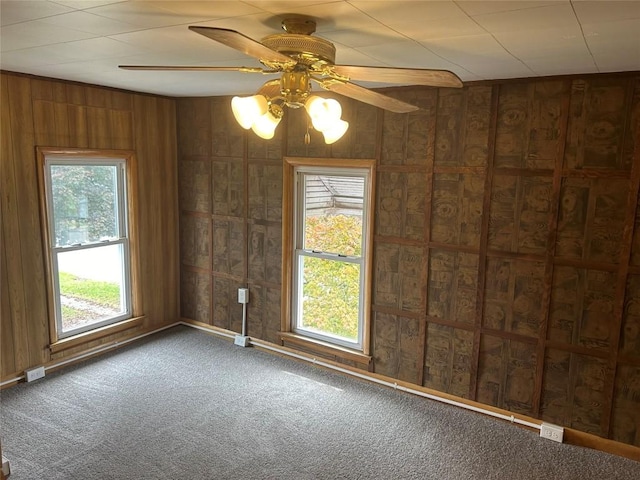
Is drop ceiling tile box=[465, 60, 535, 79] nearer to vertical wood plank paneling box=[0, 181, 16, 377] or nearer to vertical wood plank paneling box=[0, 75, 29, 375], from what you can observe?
vertical wood plank paneling box=[0, 75, 29, 375]

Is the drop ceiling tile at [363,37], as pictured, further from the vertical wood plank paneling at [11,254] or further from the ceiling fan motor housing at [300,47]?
the vertical wood plank paneling at [11,254]

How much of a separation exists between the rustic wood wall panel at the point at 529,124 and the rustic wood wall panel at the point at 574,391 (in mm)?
1415

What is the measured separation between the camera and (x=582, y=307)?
332cm

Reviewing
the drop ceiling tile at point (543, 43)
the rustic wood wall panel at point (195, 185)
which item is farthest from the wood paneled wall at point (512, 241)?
the rustic wood wall panel at point (195, 185)

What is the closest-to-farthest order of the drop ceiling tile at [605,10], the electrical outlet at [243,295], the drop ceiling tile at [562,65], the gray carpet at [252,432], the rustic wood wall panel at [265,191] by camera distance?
the drop ceiling tile at [605,10] → the drop ceiling tile at [562,65] → the gray carpet at [252,432] → the rustic wood wall panel at [265,191] → the electrical outlet at [243,295]

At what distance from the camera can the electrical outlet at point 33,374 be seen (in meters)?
3.98

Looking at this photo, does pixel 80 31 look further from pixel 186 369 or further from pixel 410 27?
pixel 186 369

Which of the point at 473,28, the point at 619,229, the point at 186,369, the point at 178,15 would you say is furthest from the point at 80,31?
the point at 619,229

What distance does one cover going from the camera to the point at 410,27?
2.10 meters

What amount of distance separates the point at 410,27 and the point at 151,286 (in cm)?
403

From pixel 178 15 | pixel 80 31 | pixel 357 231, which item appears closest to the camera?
pixel 178 15

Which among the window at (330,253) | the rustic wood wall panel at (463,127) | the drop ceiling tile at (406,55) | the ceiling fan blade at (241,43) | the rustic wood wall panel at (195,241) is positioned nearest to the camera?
the ceiling fan blade at (241,43)

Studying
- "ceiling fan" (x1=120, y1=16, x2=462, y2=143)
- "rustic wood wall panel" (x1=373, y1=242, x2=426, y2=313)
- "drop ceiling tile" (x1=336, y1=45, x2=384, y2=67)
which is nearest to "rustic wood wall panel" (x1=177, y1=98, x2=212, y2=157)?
"rustic wood wall panel" (x1=373, y1=242, x2=426, y2=313)

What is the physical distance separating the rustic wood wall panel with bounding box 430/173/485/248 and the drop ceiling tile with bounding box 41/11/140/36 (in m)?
2.46
